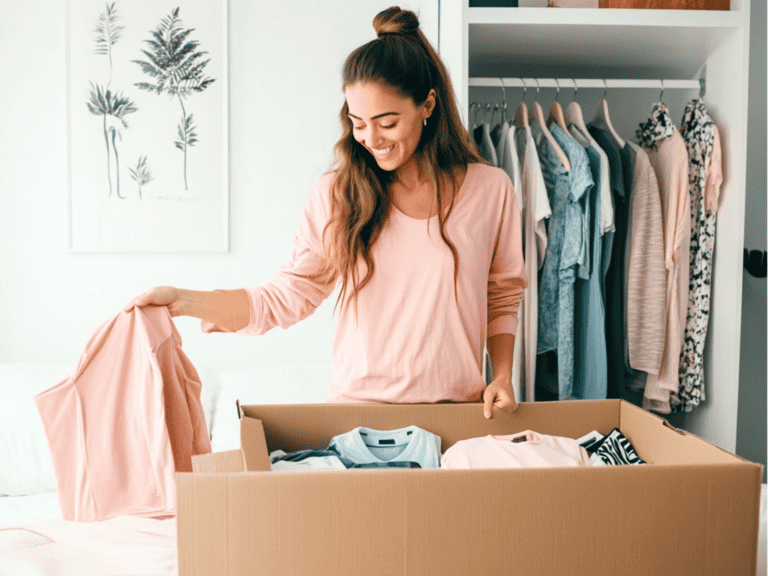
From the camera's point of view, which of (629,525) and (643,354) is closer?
(629,525)

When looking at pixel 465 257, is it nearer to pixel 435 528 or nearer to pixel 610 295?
pixel 435 528

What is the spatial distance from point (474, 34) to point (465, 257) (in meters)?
0.93

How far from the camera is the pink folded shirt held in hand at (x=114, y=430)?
81cm

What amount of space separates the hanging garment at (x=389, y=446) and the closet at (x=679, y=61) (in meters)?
0.97

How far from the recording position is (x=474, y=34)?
5.77 feet

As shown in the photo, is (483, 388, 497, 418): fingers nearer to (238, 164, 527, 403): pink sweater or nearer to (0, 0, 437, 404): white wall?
(238, 164, 527, 403): pink sweater

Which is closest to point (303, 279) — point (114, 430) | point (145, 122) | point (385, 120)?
point (385, 120)

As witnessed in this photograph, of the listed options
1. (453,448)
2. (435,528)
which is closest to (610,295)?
(453,448)

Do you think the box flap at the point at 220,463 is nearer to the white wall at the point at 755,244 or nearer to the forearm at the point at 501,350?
the forearm at the point at 501,350

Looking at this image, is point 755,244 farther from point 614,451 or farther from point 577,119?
point 614,451

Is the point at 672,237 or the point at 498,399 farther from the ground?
the point at 672,237

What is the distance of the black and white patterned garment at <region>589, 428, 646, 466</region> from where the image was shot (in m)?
0.84

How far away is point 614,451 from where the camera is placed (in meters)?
0.87

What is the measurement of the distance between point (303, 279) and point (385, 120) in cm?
30
